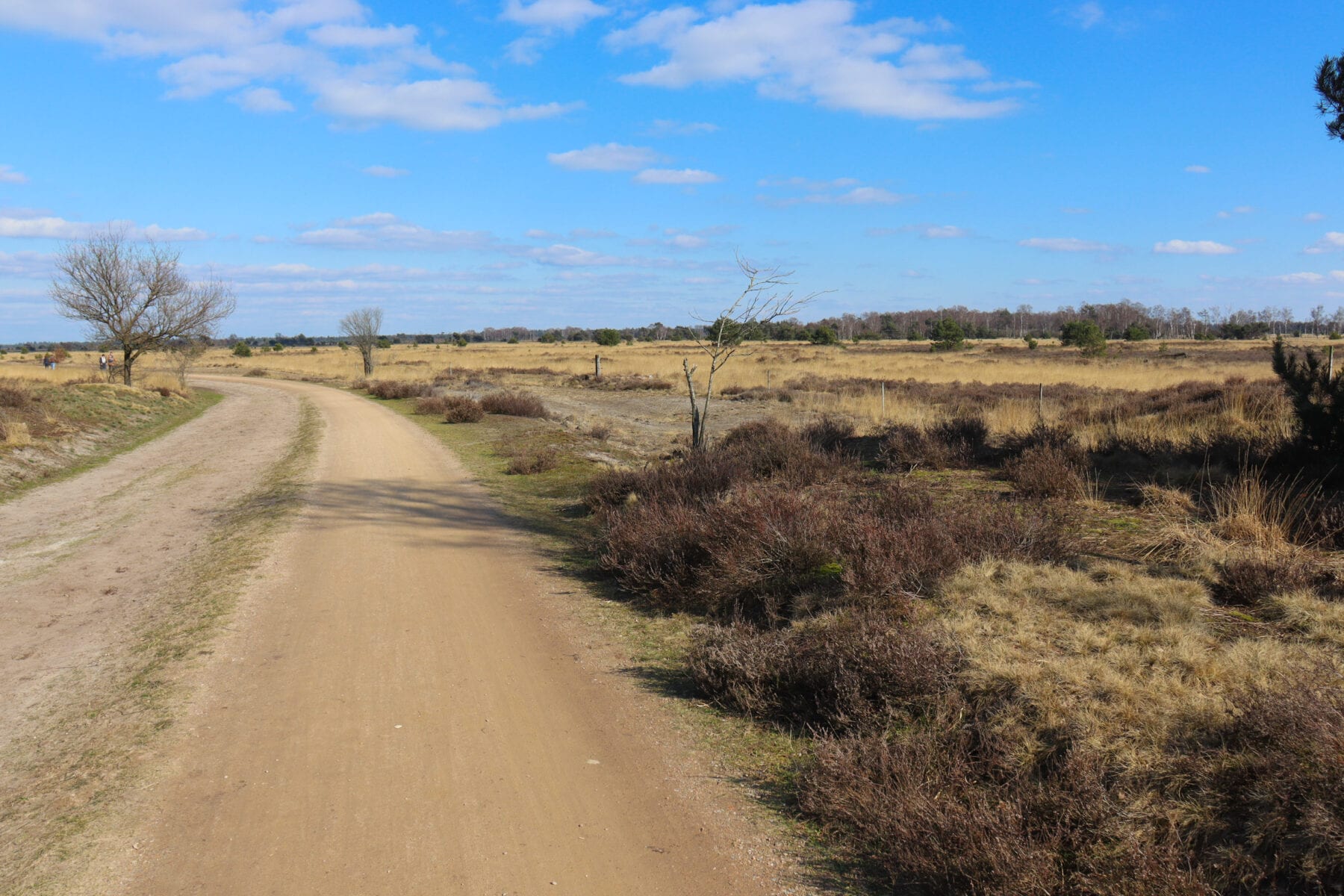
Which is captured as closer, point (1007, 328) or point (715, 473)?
point (715, 473)

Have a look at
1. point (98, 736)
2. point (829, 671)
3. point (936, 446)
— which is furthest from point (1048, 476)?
point (98, 736)

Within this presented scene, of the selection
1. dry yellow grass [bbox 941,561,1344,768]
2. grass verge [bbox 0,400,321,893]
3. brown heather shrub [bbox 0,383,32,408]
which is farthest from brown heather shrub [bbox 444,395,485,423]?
dry yellow grass [bbox 941,561,1344,768]

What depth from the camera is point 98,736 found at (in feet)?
15.6

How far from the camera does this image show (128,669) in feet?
19.1

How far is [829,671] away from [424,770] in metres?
2.32

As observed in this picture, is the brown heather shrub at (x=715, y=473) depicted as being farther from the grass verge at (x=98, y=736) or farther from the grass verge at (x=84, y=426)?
the grass verge at (x=84, y=426)

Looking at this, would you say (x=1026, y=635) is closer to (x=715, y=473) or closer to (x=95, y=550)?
(x=715, y=473)

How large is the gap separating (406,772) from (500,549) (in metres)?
5.13

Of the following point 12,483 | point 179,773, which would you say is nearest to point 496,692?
point 179,773

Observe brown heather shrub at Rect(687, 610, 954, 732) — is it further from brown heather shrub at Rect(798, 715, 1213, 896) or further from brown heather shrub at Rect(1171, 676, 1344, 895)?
brown heather shrub at Rect(1171, 676, 1344, 895)

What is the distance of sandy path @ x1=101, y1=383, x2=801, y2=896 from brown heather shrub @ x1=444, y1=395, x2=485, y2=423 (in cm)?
1628

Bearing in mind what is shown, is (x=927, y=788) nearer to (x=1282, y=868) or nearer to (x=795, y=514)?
(x=1282, y=868)

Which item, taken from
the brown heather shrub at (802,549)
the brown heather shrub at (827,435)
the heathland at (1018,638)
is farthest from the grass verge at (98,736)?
the brown heather shrub at (827,435)

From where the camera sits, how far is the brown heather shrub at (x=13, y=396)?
19.5 m
